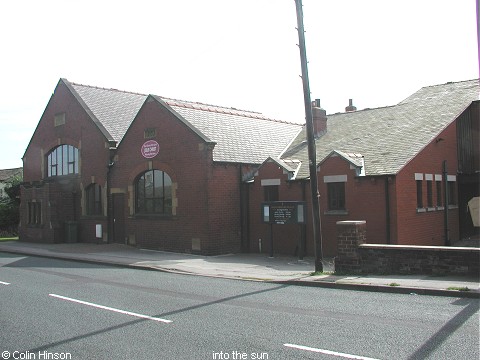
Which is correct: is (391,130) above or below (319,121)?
below

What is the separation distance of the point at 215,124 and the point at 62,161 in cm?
→ 1138

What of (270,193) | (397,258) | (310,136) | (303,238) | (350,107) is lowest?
(397,258)

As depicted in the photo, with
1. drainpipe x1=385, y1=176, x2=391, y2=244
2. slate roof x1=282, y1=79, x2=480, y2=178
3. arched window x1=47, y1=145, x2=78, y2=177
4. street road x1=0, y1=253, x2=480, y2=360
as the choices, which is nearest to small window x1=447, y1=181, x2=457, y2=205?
slate roof x1=282, y1=79, x2=480, y2=178

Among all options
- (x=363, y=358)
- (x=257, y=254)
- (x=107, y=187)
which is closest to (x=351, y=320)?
(x=363, y=358)

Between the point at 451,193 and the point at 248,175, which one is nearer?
the point at 248,175

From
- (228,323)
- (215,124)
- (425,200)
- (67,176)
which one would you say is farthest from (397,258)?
(67,176)

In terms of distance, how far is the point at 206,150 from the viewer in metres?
19.5

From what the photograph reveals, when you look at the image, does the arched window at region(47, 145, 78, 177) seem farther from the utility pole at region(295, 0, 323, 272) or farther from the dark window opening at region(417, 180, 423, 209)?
the dark window opening at region(417, 180, 423, 209)

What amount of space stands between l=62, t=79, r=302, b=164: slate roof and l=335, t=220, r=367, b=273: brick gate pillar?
838 centimetres

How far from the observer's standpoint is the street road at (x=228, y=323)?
612 cm

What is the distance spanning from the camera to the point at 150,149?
21.8m

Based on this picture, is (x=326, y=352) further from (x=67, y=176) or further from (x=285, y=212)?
(x=67, y=176)

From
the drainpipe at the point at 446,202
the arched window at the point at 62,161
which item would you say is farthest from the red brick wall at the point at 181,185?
the drainpipe at the point at 446,202

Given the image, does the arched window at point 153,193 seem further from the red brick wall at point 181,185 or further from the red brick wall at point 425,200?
the red brick wall at point 425,200
